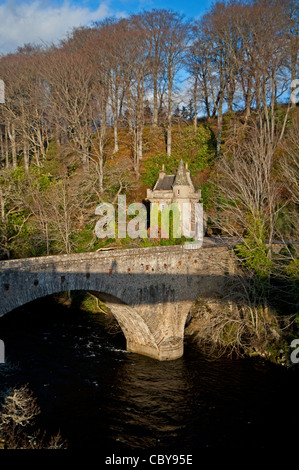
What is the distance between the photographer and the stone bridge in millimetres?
14297

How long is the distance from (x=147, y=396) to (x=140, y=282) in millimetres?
5287

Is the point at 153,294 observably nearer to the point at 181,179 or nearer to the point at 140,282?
the point at 140,282

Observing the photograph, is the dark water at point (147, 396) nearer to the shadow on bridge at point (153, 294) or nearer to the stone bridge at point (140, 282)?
the shadow on bridge at point (153, 294)

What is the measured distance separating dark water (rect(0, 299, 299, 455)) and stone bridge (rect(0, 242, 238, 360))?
1.67 m

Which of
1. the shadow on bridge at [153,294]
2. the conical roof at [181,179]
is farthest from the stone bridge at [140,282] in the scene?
the conical roof at [181,179]

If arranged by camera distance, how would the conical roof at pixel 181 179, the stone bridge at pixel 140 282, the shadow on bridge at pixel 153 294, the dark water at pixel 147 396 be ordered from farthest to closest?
the conical roof at pixel 181 179 < the shadow on bridge at pixel 153 294 < the stone bridge at pixel 140 282 < the dark water at pixel 147 396

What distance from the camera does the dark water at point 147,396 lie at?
13633 mm

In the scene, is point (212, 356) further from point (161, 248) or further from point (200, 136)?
point (200, 136)

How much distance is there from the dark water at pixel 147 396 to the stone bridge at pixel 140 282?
5.49ft

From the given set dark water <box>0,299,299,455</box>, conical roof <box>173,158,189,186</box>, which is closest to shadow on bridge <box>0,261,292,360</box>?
dark water <box>0,299,299,455</box>

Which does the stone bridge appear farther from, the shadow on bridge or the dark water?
the dark water

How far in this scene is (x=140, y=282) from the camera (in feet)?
61.0
